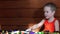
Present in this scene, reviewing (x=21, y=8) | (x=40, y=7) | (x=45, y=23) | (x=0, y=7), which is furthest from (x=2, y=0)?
(x=45, y=23)

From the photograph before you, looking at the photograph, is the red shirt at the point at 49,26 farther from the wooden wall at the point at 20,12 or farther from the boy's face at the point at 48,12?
the wooden wall at the point at 20,12

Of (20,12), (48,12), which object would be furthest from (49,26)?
Answer: (20,12)

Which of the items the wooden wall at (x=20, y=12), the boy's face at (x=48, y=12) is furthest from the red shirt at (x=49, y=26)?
the wooden wall at (x=20, y=12)

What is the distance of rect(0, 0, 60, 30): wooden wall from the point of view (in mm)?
1839

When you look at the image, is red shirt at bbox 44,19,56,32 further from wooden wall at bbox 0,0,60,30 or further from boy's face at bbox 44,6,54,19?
wooden wall at bbox 0,0,60,30

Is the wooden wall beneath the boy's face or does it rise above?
above

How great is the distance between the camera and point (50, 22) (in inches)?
62.8

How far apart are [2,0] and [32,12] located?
0.90 feet

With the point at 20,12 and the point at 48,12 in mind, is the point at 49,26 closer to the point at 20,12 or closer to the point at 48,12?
the point at 48,12

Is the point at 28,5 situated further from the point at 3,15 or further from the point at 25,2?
the point at 3,15

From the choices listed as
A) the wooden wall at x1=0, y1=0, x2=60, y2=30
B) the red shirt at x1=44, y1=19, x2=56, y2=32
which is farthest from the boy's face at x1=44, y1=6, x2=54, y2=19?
the wooden wall at x1=0, y1=0, x2=60, y2=30

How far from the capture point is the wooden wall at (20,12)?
6.03 feet

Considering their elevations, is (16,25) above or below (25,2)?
below

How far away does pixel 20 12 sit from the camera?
1.85m
